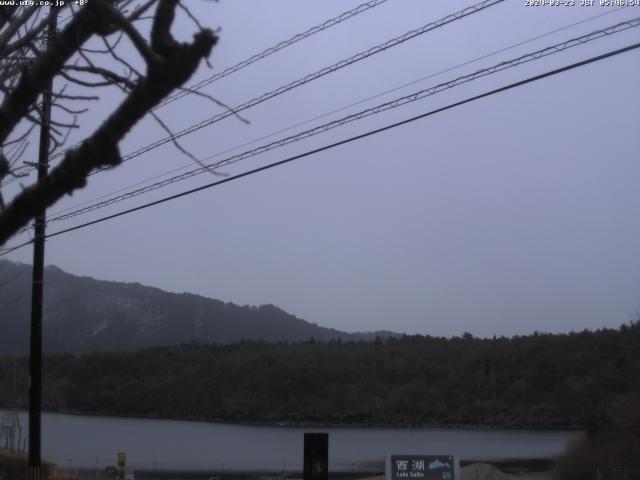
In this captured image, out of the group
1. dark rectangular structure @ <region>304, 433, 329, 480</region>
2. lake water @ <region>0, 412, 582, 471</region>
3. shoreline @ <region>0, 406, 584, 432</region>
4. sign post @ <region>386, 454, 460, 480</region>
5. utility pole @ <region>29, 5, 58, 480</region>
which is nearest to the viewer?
dark rectangular structure @ <region>304, 433, 329, 480</region>

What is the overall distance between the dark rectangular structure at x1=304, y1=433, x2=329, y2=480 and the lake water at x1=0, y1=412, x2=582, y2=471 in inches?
1120

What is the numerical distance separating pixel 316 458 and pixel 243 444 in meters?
52.6

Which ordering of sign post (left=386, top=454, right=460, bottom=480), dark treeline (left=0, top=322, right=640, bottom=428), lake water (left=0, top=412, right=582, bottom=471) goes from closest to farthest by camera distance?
sign post (left=386, top=454, right=460, bottom=480) → lake water (left=0, top=412, right=582, bottom=471) → dark treeline (left=0, top=322, right=640, bottom=428)

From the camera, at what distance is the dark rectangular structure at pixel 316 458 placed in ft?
49.1

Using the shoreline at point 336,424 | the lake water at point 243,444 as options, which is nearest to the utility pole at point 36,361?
the lake water at point 243,444

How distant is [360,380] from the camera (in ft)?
331

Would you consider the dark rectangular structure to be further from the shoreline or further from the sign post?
the shoreline

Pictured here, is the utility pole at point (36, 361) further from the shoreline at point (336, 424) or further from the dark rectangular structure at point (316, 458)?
the shoreline at point (336, 424)

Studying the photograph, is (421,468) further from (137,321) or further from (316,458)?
(137,321)

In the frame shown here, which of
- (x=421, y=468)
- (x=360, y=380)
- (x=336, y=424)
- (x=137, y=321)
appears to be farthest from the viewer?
(x=137, y=321)

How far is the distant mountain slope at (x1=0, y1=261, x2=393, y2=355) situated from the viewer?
370ft

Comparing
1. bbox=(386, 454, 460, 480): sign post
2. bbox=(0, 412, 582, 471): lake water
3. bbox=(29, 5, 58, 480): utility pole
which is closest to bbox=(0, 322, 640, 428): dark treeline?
bbox=(0, 412, 582, 471): lake water

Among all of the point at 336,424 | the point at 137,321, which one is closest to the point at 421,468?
the point at 336,424

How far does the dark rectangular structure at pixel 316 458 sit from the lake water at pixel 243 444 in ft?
93.3
